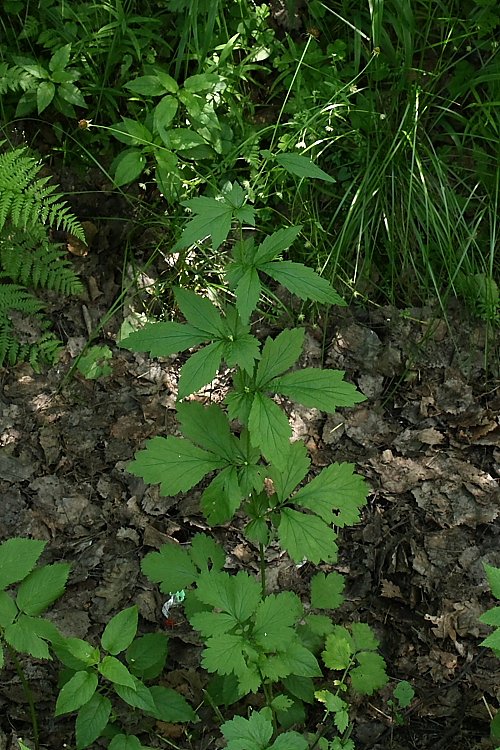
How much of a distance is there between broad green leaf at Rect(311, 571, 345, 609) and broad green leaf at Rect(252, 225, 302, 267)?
109 centimetres

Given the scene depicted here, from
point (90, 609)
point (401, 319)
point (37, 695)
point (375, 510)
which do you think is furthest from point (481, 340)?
point (37, 695)

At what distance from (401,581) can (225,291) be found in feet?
4.60

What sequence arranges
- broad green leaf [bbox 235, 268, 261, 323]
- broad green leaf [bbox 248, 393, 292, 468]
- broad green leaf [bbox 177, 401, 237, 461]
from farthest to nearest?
broad green leaf [bbox 177, 401, 237, 461]
broad green leaf [bbox 248, 393, 292, 468]
broad green leaf [bbox 235, 268, 261, 323]

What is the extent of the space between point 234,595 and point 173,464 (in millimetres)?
402

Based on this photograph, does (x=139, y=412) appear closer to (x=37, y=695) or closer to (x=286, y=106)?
(x=37, y=695)

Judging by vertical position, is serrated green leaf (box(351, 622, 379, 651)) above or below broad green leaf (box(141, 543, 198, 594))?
below

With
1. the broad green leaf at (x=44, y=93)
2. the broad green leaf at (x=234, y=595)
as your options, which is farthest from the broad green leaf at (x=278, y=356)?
the broad green leaf at (x=44, y=93)

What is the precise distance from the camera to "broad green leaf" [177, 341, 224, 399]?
1883mm

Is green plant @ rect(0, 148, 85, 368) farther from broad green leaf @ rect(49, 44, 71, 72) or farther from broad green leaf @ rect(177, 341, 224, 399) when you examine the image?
broad green leaf @ rect(177, 341, 224, 399)

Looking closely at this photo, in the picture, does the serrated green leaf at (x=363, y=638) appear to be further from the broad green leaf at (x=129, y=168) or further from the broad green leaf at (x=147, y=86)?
the broad green leaf at (x=147, y=86)

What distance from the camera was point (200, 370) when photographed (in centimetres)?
190

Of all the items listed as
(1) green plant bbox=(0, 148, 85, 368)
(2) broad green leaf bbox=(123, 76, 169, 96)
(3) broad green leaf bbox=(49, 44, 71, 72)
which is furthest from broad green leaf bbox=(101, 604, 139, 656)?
(3) broad green leaf bbox=(49, 44, 71, 72)

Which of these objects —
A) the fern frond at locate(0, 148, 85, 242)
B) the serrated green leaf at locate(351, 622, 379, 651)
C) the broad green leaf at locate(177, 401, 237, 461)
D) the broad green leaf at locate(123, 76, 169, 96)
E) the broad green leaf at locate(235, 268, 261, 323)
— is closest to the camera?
the broad green leaf at locate(235, 268, 261, 323)

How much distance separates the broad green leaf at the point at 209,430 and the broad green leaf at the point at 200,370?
26 cm
